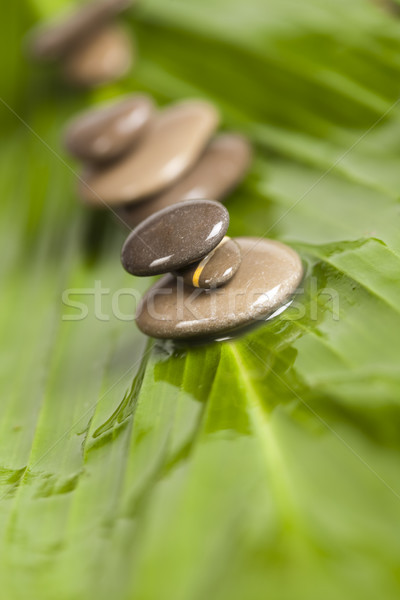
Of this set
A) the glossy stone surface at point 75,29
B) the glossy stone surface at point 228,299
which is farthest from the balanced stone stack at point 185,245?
the glossy stone surface at point 75,29

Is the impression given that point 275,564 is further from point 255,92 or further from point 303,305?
point 255,92

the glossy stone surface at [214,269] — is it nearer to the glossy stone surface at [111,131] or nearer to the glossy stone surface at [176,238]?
the glossy stone surface at [176,238]

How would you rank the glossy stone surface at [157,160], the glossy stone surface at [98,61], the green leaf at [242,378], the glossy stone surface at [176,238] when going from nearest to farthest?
the green leaf at [242,378], the glossy stone surface at [176,238], the glossy stone surface at [157,160], the glossy stone surface at [98,61]

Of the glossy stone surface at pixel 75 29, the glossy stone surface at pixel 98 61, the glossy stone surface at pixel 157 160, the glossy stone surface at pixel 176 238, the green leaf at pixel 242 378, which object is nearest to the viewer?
the green leaf at pixel 242 378

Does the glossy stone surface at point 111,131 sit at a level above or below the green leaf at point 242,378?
above

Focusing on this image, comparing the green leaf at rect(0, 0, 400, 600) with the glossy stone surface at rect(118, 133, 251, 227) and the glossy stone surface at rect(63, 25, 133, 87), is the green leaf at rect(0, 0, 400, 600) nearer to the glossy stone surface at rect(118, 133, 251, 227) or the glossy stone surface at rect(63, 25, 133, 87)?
the glossy stone surface at rect(118, 133, 251, 227)

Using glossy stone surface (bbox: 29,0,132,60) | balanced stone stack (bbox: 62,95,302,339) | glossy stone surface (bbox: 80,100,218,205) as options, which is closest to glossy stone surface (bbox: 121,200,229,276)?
balanced stone stack (bbox: 62,95,302,339)

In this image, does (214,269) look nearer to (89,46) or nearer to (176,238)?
(176,238)
